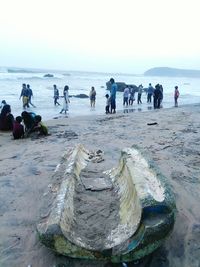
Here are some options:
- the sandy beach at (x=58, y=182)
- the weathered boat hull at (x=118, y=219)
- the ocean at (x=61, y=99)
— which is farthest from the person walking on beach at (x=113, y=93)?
the weathered boat hull at (x=118, y=219)

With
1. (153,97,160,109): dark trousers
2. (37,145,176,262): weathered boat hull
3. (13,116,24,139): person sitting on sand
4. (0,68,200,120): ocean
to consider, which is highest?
(37,145,176,262): weathered boat hull

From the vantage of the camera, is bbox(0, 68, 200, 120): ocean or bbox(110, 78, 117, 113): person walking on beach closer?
bbox(110, 78, 117, 113): person walking on beach

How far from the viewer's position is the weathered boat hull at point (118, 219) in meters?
2.93

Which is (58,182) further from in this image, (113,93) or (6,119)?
(113,93)

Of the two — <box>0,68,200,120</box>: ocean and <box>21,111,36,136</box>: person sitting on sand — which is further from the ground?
<box>21,111,36,136</box>: person sitting on sand

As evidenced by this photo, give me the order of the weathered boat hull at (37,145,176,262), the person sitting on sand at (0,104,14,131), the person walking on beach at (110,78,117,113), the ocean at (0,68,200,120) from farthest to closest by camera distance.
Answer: the ocean at (0,68,200,120) → the person walking on beach at (110,78,117,113) → the person sitting on sand at (0,104,14,131) → the weathered boat hull at (37,145,176,262)

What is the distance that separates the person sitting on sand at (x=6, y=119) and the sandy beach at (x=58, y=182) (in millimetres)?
680

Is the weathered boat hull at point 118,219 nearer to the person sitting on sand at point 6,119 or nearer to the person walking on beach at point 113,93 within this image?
the person sitting on sand at point 6,119

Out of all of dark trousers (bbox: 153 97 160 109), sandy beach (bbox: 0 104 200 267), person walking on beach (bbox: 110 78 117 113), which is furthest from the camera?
dark trousers (bbox: 153 97 160 109)

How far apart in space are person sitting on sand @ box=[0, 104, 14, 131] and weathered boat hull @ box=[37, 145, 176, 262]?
641cm

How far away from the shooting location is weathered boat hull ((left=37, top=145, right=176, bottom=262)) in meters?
2.93

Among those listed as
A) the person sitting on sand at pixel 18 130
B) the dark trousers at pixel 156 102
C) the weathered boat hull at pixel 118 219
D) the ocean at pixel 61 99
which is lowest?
the ocean at pixel 61 99

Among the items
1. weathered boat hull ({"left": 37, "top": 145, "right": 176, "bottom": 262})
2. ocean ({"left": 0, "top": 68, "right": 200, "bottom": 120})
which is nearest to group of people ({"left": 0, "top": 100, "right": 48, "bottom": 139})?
weathered boat hull ({"left": 37, "top": 145, "right": 176, "bottom": 262})

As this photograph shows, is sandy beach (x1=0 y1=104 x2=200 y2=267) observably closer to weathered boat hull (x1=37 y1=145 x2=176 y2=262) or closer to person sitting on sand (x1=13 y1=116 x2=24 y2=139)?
weathered boat hull (x1=37 y1=145 x2=176 y2=262)
